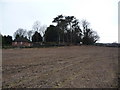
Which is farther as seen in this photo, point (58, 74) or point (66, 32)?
point (66, 32)

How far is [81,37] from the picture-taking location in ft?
308

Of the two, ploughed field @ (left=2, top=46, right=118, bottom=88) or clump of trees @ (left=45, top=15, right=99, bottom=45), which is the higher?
clump of trees @ (left=45, top=15, right=99, bottom=45)

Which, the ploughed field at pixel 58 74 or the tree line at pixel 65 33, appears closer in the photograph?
the ploughed field at pixel 58 74

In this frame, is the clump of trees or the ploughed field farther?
the clump of trees

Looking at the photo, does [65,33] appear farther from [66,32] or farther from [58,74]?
[58,74]

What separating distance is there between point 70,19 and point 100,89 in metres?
82.3

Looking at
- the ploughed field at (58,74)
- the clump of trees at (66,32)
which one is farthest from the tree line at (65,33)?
the ploughed field at (58,74)

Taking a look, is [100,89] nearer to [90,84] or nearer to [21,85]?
[90,84]

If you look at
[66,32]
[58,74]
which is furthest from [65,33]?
[58,74]

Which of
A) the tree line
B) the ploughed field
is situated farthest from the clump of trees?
the ploughed field

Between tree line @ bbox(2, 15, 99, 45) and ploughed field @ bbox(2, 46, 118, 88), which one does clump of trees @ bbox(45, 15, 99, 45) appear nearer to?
tree line @ bbox(2, 15, 99, 45)

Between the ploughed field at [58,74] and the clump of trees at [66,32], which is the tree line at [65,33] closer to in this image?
the clump of trees at [66,32]

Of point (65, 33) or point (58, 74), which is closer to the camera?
point (58, 74)

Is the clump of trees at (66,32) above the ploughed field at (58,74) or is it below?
above
